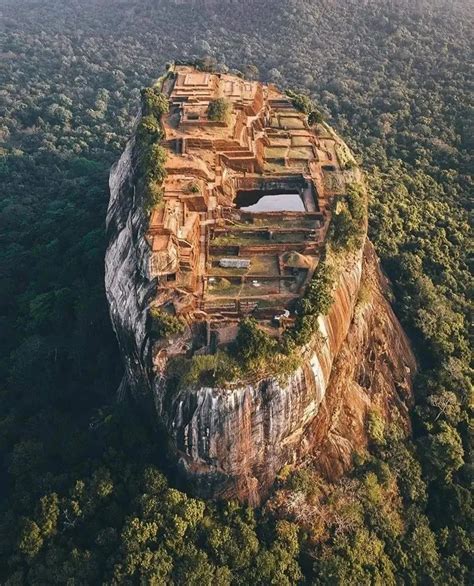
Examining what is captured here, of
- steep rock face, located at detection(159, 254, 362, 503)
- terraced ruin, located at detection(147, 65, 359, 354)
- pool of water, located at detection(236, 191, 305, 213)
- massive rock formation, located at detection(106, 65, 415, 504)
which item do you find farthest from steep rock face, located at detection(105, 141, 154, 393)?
pool of water, located at detection(236, 191, 305, 213)

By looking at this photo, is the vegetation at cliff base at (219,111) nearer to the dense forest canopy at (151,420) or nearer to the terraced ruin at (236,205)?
the terraced ruin at (236,205)

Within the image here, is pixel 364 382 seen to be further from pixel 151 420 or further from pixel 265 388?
pixel 151 420

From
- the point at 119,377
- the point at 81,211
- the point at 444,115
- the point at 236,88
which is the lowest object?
the point at 119,377

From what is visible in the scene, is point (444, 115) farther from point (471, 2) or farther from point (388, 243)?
point (471, 2)

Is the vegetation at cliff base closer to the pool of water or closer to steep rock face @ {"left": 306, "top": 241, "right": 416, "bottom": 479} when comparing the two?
the pool of water

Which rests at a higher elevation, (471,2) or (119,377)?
(471,2)

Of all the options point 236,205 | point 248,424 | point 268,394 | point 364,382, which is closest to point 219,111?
point 236,205

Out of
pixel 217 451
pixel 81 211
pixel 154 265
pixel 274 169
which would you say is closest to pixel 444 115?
pixel 274 169
